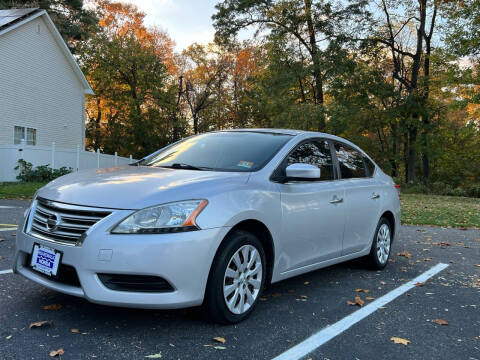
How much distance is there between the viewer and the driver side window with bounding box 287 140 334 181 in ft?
15.3

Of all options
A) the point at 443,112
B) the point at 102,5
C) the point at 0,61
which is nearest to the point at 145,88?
the point at 102,5

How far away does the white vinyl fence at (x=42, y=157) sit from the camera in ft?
58.7

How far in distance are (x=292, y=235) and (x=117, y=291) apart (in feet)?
5.51

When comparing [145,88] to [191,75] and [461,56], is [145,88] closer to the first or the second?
[191,75]

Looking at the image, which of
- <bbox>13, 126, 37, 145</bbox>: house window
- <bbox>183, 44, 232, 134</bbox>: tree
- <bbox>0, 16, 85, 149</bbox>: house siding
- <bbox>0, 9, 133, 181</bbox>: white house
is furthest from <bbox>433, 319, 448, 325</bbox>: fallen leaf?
<bbox>183, 44, 232, 134</bbox>: tree

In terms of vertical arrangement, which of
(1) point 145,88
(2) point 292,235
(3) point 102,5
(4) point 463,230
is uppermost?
(3) point 102,5

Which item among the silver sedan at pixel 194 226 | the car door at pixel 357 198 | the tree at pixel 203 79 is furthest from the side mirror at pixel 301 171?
the tree at pixel 203 79

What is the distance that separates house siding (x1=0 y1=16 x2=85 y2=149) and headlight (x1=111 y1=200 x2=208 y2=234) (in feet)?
61.9

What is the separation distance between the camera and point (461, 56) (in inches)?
987

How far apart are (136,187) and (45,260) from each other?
85 centimetres

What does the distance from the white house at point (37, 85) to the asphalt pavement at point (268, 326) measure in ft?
55.4

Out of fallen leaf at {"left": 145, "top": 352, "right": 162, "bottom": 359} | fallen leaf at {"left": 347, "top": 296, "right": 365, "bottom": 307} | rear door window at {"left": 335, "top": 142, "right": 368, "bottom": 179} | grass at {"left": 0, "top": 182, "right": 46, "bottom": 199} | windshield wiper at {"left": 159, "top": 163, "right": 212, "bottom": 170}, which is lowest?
fallen leaf at {"left": 145, "top": 352, "right": 162, "bottom": 359}

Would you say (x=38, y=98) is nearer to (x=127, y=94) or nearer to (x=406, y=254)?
(x=127, y=94)

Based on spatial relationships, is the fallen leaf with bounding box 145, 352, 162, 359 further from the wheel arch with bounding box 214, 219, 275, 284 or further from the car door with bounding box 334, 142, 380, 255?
the car door with bounding box 334, 142, 380, 255
